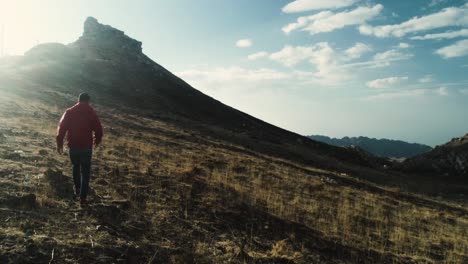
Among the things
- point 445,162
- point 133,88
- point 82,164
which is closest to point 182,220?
point 82,164

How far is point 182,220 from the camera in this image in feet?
32.0

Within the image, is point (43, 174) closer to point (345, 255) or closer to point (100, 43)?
point (345, 255)

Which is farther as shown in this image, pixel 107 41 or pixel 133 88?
pixel 107 41

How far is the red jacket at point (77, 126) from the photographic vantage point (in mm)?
9602

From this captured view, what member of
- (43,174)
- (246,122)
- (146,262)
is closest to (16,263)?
(146,262)

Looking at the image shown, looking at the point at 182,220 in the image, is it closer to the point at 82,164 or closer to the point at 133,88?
the point at 82,164

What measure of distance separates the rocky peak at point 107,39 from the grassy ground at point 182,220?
96551 mm

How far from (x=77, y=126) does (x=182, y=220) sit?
3698 millimetres

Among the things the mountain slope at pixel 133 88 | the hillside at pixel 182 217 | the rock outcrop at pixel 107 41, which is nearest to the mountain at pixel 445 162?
the mountain slope at pixel 133 88

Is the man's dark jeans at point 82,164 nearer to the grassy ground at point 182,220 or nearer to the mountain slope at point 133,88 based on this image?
the grassy ground at point 182,220

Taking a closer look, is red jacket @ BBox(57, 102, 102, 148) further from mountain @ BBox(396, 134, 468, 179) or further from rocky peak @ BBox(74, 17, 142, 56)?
rocky peak @ BBox(74, 17, 142, 56)

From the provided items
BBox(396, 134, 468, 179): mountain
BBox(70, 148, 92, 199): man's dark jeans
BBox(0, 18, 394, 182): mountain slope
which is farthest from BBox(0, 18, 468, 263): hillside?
BBox(396, 134, 468, 179): mountain

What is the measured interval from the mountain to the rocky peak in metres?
83.0

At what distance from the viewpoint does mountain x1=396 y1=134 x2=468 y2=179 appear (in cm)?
5128
